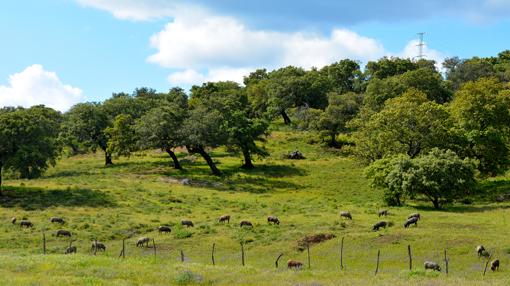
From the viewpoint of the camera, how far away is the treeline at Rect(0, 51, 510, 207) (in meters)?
54.7

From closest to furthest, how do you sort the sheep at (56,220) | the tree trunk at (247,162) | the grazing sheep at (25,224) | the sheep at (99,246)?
1. the sheep at (99,246)
2. the grazing sheep at (25,224)
3. the sheep at (56,220)
4. the tree trunk at (247,162)

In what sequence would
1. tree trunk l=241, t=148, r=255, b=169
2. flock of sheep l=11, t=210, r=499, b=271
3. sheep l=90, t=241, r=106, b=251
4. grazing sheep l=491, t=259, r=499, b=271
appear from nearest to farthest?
grazing sheep l=491, t=259, r=499, b=271 → flock of sheep l=11, t=210, r=499, b=271 → sheep l=90, t=241, r=106, b=251 → tree trunk l=241, t=148, r=255, b=169

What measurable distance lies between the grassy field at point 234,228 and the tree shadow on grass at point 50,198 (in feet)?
0.35

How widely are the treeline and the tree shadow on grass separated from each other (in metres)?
2.76

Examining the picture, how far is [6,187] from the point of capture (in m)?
61.9

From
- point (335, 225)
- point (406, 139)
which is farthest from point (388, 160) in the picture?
point (335, 225)

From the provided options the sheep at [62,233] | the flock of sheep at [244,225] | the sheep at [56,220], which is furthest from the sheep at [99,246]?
the sheep at [56,220]

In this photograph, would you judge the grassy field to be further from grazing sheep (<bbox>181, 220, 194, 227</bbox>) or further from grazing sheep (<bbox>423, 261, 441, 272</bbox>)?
grazing sheep (<bbox>423, 261, 441, 272</bbox>)

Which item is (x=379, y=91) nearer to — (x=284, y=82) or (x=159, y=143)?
(x=284, y=82)

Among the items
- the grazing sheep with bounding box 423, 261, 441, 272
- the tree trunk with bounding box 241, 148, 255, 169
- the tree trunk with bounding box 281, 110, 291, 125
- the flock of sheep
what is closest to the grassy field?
the flock of sheep

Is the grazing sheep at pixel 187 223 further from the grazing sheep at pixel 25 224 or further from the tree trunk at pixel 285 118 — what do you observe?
the tree trunk at pixel 285 118

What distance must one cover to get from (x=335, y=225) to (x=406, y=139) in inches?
990

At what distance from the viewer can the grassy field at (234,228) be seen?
2417 centimetres

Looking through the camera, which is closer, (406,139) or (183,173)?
(406,139)
